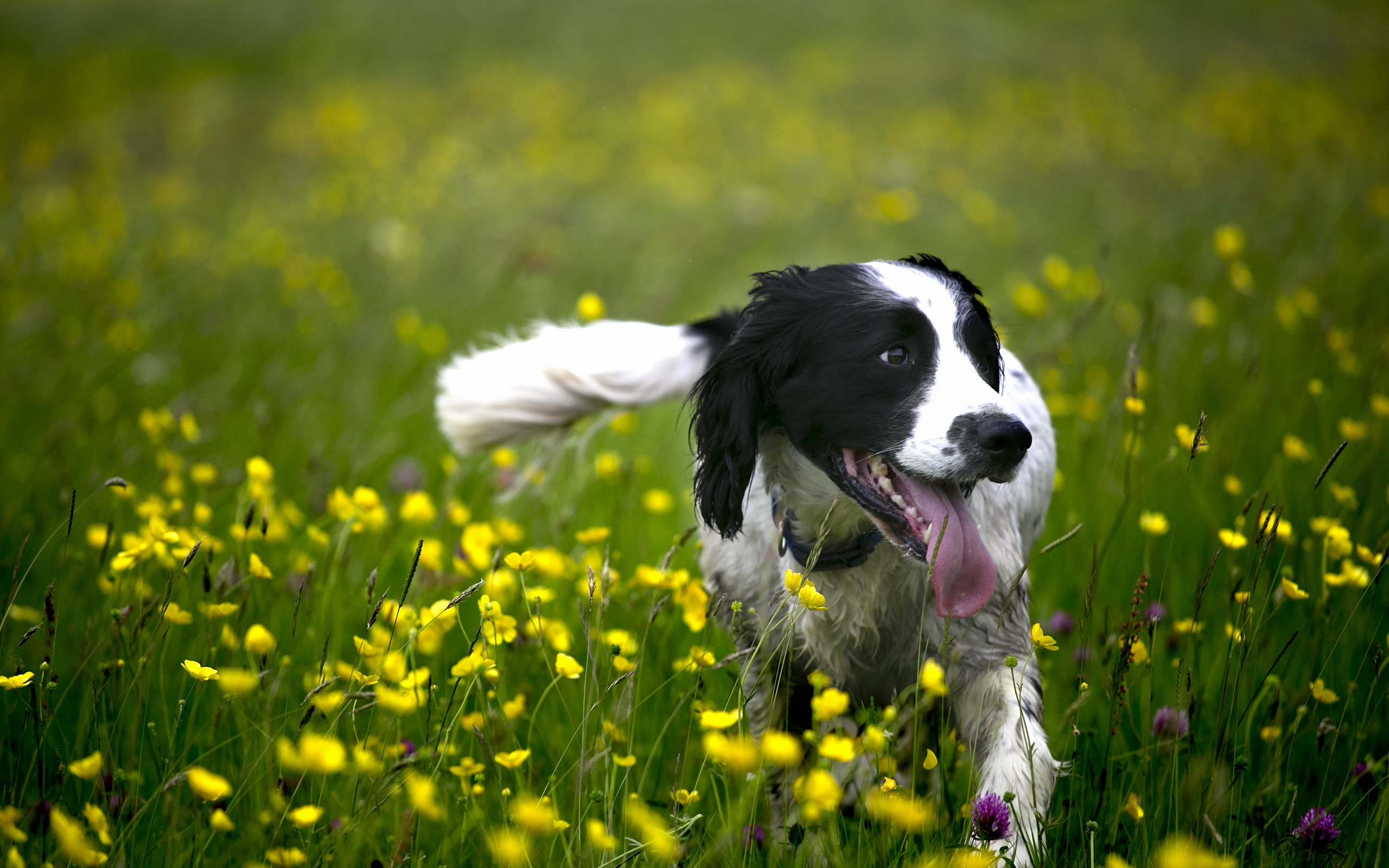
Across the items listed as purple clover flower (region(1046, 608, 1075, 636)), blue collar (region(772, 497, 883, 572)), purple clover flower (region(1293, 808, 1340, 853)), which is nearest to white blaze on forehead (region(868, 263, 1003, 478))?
blue collar (region(772, 497, 883, 572))

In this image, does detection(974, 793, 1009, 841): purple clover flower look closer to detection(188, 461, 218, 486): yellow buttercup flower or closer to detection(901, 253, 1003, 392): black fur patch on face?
detection(901, 253, 1003, 392): black fur patch on face

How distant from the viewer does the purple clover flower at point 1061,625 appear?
253cm

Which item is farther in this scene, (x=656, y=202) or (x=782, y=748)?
(x=656, y=202)

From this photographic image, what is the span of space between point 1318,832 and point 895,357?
117cm

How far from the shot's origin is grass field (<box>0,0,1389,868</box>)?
1.66 metres

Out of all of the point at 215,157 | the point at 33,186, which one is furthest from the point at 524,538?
the point at 215,157

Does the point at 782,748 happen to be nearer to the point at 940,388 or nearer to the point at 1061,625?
the point at 940,388

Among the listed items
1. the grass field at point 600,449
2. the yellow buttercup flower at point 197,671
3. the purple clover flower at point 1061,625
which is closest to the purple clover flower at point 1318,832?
the grass field at point 600,449

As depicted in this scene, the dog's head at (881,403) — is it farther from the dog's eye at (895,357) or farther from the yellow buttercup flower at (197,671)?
the yellow buttercup flower at (197,671)

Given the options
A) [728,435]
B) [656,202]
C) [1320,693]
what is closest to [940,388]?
[728,435]

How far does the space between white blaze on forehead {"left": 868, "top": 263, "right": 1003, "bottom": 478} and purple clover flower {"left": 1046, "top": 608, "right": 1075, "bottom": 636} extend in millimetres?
703

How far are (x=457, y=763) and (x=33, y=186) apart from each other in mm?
8739

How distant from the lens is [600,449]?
4.36 m

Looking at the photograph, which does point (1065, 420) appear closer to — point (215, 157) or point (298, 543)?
point (298, 543)
